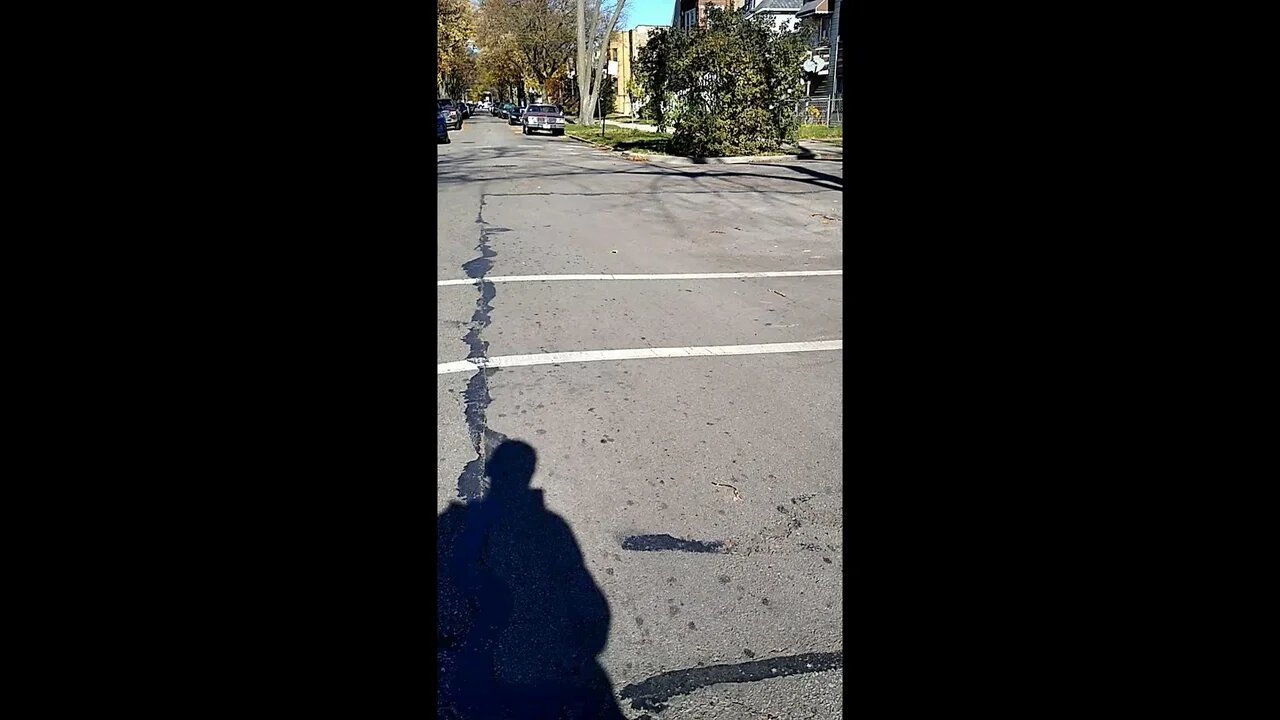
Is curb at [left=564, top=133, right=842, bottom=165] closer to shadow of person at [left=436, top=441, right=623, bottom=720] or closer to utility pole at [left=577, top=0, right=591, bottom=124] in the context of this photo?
shadow of person at [left=436, top=441, right=623, bottom=720]

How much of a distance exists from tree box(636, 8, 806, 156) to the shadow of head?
65.9 feet

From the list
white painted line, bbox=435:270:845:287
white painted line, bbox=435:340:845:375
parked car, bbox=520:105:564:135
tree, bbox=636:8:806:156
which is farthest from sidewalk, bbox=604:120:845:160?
parked car, bbox=520:105:564:135

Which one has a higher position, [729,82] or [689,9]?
[689,9]

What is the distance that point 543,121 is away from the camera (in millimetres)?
44844

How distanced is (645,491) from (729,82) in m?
20.8

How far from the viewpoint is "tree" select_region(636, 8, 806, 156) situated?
23094mm

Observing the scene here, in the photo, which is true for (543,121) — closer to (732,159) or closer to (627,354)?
(732,159)

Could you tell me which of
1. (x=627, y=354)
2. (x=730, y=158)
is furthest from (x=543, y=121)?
(x=627, y=354)
